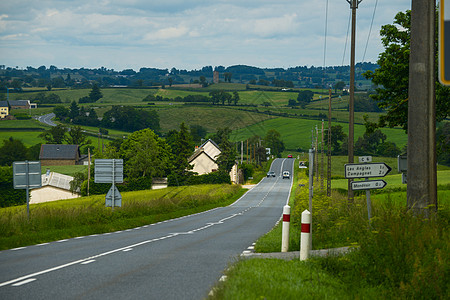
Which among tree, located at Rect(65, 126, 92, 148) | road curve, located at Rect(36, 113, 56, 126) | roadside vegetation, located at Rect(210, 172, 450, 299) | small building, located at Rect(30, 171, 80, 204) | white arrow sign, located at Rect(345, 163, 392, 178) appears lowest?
small building, located at Rect(30, 171, 80, 204)

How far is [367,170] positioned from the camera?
45.3ft

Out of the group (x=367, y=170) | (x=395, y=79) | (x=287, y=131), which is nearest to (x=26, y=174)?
(x=367, y=170)

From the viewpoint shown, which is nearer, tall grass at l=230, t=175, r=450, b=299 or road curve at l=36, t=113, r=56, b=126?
tall grass at l=230, t=175, r=450, b=299

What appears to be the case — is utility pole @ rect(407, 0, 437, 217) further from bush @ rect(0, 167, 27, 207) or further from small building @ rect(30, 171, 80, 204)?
small building @ rect(30, 171, 80, 204)

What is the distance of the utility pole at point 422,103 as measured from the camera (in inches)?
427

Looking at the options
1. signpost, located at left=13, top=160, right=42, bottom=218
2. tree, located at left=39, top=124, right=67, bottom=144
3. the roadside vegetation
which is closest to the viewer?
the roadside vegetation

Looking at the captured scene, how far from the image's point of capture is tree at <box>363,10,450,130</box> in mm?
33750

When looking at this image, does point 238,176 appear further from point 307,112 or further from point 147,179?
point 307,112

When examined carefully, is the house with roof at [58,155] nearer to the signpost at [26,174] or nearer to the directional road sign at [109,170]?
the directional road sign at [109,170]

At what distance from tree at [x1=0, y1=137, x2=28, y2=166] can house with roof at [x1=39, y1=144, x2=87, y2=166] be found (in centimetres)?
1191

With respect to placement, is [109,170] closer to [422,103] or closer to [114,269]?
[114,269]

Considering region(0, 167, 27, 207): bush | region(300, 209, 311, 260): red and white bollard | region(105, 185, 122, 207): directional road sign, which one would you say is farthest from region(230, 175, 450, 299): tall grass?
region(0, 167, 27, 207): bush

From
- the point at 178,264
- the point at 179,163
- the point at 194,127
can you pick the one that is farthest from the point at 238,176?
the point at 178,264

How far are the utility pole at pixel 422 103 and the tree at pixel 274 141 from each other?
15712 centimetres
